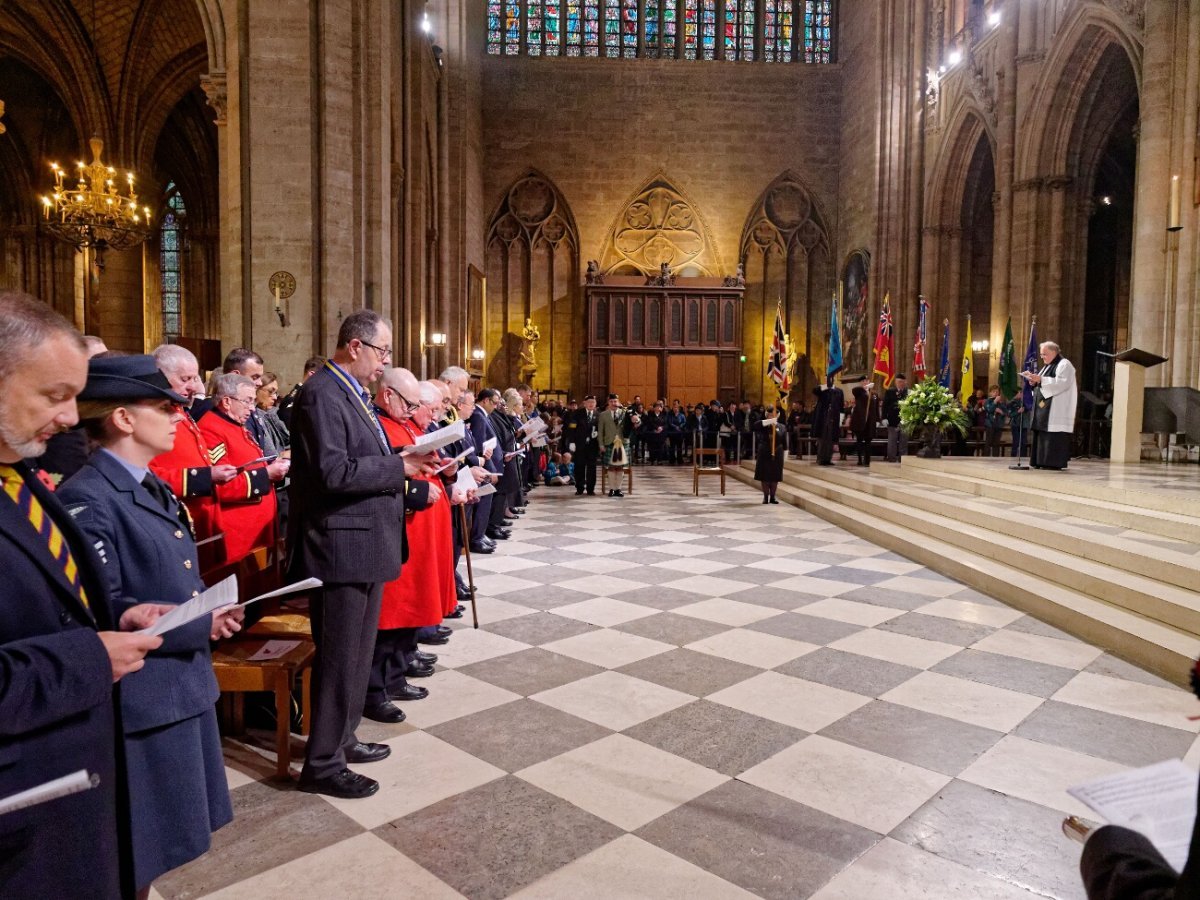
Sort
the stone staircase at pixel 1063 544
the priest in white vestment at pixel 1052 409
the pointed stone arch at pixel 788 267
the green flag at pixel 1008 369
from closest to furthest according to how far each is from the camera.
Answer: the stone staircase at pixel 1063 544 → the priest in white vestment at pixel 1052 409 → the green flag at pixel 1008 369 → the pointed stone arch at pixel 788 267

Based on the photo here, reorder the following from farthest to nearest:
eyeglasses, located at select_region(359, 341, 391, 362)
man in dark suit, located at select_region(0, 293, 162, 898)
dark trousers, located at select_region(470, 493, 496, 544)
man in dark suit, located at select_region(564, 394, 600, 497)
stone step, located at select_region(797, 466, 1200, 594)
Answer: man in dark suit, located at select_region(564, 394, 600, 497)
dark trousers, located at select_region(470, 493, 496, 544)
stone step, located at select_region(797, 466, 1200, 594)
eyeglasses, located at select_region(359, 341, 391, 362)
man in dark suit, located at select_region(0, 293, 162, 898)

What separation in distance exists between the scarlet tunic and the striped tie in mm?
2155

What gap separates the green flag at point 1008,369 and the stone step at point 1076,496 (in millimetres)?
4134

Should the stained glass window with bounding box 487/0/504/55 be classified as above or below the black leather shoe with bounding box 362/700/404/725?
above

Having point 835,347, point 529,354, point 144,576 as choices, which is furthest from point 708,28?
point 144,576

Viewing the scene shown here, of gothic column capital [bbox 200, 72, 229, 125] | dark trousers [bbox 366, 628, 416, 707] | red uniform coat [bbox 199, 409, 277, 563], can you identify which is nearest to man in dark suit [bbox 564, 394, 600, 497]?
gothic column capital [bbox 200, 72, 229, 125]

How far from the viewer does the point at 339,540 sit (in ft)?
9.20

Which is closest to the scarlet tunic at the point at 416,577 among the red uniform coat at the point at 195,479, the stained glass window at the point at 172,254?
the red uniform coat at the point at 195,479

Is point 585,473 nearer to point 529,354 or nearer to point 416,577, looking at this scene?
point 416,577

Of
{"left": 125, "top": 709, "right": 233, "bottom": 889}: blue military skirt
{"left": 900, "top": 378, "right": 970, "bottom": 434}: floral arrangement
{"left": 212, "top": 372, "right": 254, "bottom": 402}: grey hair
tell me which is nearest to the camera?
{"left": 125, "top": 709, "right": 233, "bottom": 889}: blue military skirt

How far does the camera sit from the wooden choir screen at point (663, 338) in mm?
23469

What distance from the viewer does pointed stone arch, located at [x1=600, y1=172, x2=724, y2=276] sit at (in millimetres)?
24266

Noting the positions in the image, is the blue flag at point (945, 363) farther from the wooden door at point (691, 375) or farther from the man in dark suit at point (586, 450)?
the man in dark suit at point (586, 450)

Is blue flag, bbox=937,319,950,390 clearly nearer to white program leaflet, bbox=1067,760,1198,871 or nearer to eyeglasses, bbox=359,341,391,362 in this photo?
eyeglasses, bbox=359,341,391,362
